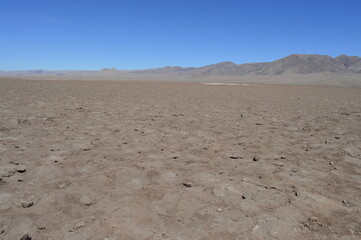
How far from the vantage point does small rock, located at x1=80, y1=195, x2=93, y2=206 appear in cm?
270

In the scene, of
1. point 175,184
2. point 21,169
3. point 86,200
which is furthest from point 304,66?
point 86,200

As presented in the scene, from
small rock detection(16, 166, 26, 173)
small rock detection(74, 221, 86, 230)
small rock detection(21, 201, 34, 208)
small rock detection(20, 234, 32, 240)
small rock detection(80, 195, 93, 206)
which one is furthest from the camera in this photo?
small rock detection(16, 166, 26, 173)

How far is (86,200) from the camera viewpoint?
2758mm

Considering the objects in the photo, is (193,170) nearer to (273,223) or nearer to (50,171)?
(273,223)

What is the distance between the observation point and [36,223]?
2.33m

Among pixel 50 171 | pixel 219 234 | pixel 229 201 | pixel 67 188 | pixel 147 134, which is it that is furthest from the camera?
pixel 147 134

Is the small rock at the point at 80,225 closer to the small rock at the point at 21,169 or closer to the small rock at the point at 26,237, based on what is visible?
the small rock at the point at 26,237

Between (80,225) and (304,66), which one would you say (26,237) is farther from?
(304,66)

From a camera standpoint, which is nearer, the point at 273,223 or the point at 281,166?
the point at 273,223

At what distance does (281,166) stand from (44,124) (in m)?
5.00

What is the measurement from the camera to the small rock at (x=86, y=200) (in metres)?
2.70

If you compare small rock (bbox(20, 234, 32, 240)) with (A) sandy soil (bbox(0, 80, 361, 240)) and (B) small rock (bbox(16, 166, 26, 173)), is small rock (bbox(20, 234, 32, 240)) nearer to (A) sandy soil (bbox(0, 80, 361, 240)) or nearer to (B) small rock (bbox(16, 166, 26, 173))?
(A) sandy soil (bbox(0, 80, 361, 240))

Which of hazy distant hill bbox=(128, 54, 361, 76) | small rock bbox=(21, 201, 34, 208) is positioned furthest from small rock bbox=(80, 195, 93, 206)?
hazy distant hill bbox=(128, 54, 361, 76)

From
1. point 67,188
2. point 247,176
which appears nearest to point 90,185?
point 67,188
